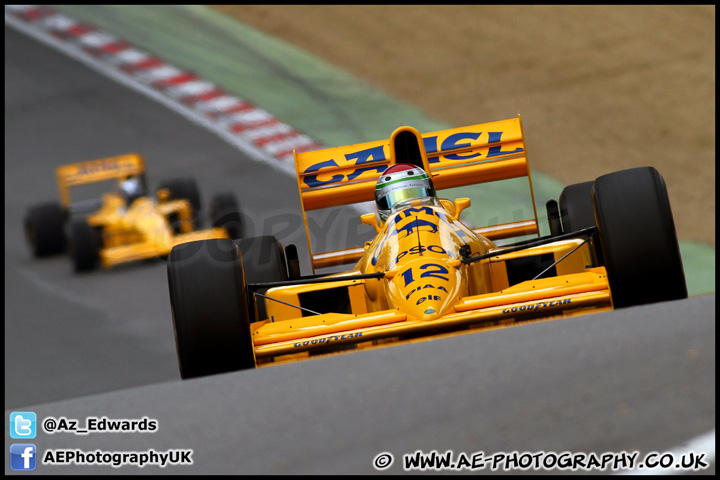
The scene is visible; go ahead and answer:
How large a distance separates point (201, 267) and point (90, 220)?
9.76 metres

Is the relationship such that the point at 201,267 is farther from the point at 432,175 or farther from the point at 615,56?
the point at 615,56

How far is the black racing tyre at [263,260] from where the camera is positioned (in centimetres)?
722

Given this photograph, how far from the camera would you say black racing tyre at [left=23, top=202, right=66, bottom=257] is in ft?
49.5

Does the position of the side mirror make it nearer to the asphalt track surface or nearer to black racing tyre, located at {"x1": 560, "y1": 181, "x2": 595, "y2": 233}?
black racing tyre, located at {"x1": 560, "y1": 181, "x2": 595, "y2": 233}

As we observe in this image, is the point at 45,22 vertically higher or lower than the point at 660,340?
higher

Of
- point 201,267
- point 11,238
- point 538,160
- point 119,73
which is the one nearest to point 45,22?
point 119,73

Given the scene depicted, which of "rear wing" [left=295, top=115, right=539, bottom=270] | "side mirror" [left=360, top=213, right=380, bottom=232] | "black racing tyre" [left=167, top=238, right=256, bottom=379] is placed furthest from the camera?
"rear wing" [left=295, top=115, right=539, bottom=270]

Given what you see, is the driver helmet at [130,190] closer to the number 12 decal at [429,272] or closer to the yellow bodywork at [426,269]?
the yellow bodywork at [426,269]

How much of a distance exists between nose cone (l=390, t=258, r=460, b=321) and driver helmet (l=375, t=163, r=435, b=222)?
38.7 inches

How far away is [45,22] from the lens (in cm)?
2197

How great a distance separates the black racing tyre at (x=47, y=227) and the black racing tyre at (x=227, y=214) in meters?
2.53

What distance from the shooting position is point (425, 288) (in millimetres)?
5586

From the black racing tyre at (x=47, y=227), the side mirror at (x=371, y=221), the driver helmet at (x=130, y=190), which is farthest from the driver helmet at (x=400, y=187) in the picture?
the black racing tyre at (x=47, y=227)

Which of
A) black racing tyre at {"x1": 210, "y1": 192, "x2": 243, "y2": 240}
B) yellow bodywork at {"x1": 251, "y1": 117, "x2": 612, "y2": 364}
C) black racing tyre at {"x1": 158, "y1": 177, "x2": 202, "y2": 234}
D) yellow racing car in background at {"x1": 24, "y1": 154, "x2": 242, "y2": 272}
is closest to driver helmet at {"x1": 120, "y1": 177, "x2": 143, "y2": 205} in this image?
yellow racing car in background at {"x1": 24, "y1": 154, "x2": 242, "y2": 272}
